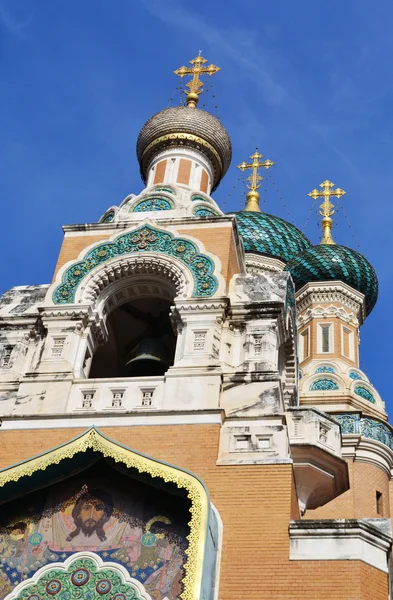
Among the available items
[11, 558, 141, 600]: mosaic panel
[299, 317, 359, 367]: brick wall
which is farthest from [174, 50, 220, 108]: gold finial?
[11, 558, 141, 600]: mosaic panel

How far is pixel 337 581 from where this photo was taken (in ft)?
27.3

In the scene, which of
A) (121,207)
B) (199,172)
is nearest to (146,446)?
(121,207)

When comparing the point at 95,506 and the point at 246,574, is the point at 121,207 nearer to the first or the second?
the point at 95,506

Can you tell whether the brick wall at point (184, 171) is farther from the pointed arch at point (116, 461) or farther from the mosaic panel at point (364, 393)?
the mosaic panel at point (364, 393)

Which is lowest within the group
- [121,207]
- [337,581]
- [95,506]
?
[337,581]

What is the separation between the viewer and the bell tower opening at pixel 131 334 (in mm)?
12031

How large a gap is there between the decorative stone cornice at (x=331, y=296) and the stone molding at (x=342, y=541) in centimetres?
1160

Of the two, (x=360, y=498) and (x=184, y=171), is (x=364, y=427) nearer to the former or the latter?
(x=360, y=498)

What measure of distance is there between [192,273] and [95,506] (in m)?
3.08

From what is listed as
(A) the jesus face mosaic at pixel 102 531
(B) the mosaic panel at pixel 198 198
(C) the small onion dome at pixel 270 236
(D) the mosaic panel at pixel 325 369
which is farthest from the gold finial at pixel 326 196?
(A) the jesus face mosaic at pixel 102 531

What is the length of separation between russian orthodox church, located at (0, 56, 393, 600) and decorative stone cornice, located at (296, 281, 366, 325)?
22.3ft

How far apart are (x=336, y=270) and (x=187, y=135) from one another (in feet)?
22.8

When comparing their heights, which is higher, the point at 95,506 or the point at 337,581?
the point at 95,506

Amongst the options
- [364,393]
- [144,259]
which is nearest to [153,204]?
[144,259]
